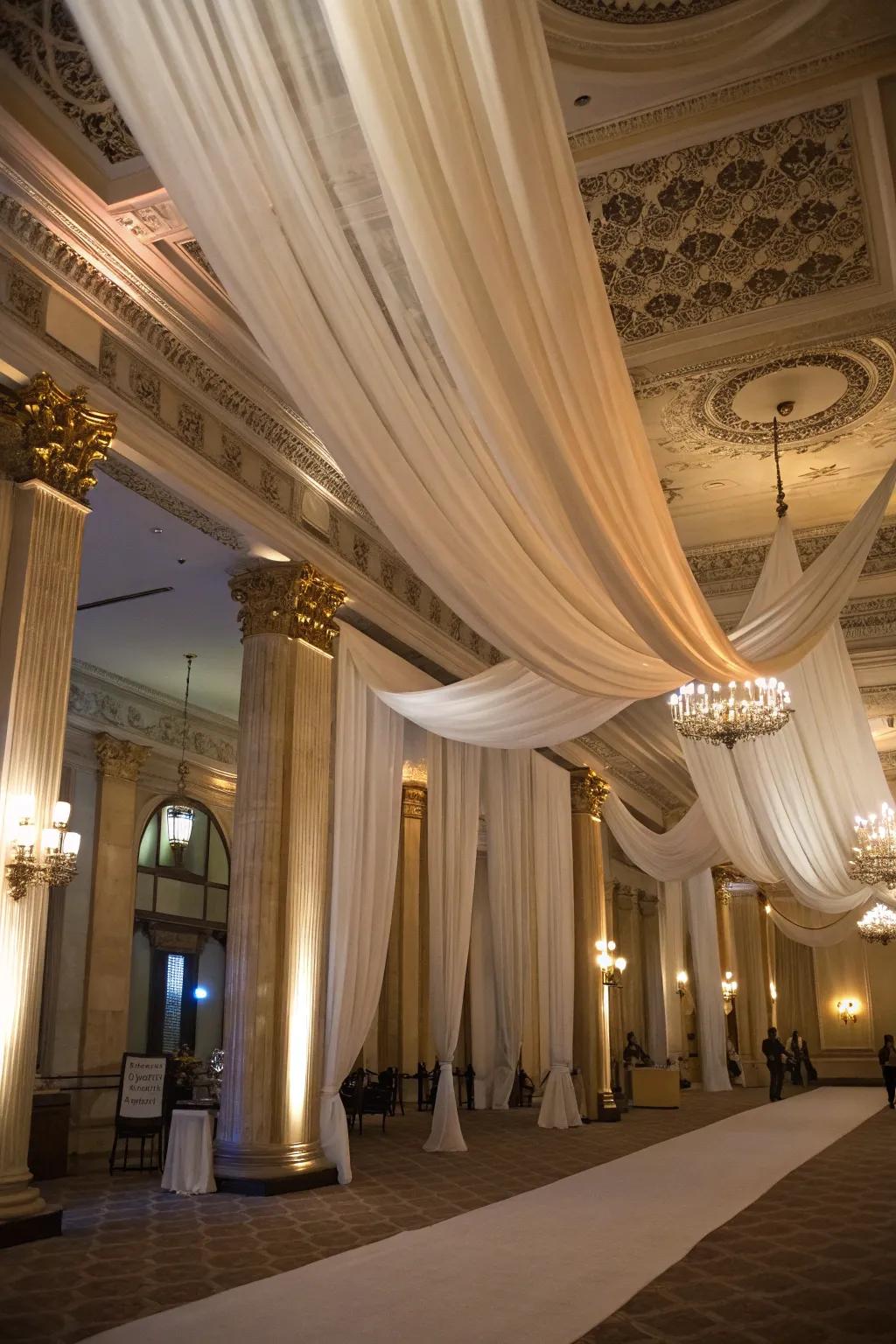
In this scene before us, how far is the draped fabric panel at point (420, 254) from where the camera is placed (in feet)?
9.67

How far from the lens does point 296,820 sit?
8.11m

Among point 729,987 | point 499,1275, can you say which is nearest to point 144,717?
point 499,1275

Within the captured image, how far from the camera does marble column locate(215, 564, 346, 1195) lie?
7.46m

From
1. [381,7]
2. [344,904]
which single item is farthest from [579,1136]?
[381,7]

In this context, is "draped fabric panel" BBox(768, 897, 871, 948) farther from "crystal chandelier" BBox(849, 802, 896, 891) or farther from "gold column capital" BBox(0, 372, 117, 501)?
"gold column capital" BBox(0, 372, 117, 501)

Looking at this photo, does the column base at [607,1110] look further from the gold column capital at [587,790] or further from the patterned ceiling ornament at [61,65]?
the patterned ceiling ornament at [61,65]

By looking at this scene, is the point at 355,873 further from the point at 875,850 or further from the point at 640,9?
the point at 640,9

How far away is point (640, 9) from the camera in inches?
204

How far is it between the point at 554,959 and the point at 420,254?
35.4 ft

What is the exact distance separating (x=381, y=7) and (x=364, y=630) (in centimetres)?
704

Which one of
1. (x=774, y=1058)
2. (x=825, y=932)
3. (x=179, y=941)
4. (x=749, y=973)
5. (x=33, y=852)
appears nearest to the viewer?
(x=33, y=852)

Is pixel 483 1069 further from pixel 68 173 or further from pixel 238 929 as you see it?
pixel 68 173

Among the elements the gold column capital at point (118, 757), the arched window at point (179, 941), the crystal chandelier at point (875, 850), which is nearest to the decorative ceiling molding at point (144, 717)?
the gold column capital at point (118, 757)

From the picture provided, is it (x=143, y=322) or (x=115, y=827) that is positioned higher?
(x=143, y=322)
